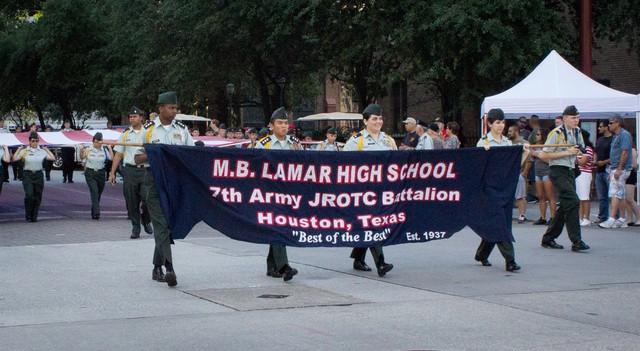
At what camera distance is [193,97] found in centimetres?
4022

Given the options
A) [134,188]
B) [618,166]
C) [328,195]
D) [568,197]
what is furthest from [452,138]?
[328,195]

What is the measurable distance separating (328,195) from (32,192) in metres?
11.7

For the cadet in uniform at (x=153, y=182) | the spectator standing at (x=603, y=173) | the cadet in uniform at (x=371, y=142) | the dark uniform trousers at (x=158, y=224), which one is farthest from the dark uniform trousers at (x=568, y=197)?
the dark uniform trousers at (x=158, y=224)

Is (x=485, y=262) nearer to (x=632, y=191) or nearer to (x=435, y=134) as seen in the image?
(x=632, y=191)

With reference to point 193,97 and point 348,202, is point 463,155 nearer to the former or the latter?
point 348,202

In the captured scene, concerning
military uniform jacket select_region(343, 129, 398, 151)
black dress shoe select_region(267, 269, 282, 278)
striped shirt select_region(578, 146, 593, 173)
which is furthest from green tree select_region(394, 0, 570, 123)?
black dress shoe select_region(267, 269, 282, 278)

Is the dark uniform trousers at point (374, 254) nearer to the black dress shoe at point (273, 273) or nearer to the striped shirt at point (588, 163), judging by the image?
the black dress shoe at point (273, 273)

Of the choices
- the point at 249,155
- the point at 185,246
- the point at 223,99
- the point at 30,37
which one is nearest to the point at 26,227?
the point at 185,246

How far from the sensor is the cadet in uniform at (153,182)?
1094 centimetres

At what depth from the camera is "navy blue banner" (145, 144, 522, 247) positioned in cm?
1112

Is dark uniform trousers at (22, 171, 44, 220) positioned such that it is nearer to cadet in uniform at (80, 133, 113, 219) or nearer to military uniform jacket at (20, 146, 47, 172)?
military uniform jacket at (20, 146, 47, 172)

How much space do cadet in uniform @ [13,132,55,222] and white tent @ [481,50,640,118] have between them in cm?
914

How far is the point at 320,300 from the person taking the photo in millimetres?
9906

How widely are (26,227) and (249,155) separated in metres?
9.86
